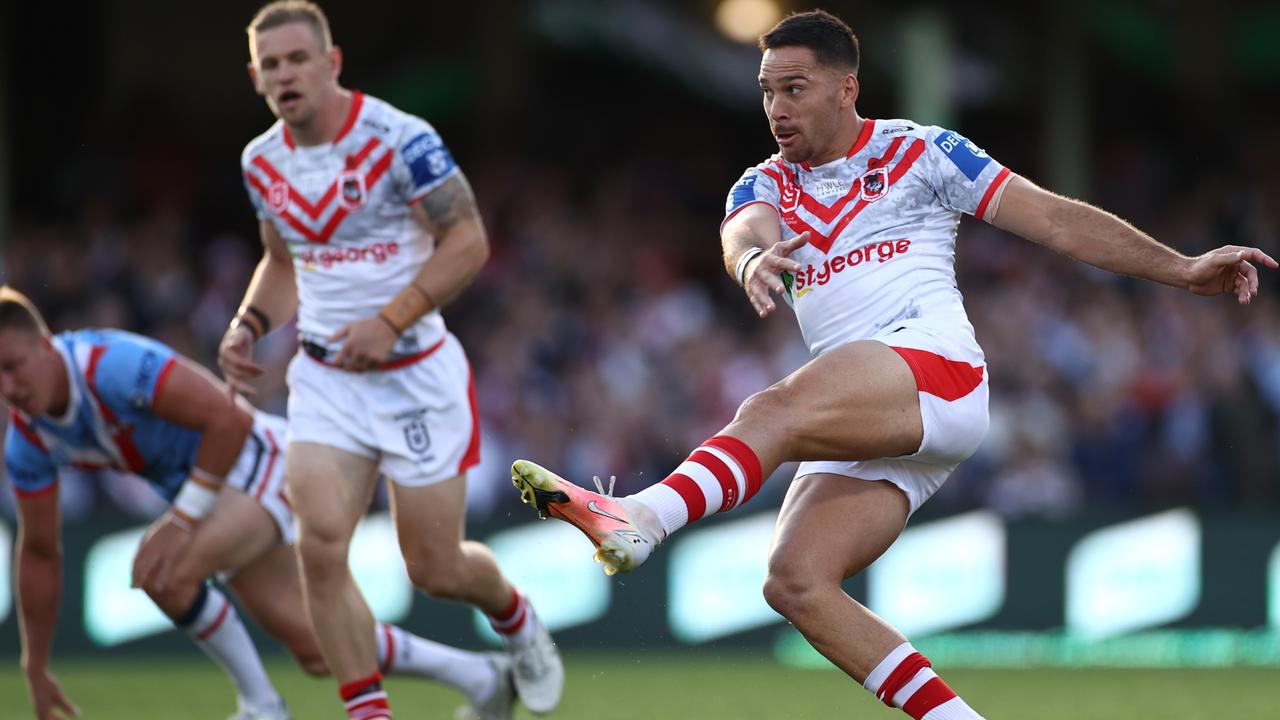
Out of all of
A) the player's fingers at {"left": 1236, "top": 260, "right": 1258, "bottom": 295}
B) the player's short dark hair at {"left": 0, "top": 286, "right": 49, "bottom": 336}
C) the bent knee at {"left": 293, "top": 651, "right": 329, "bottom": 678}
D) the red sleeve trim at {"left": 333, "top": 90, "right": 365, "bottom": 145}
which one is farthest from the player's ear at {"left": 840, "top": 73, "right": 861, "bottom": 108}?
the bent knee at {"left": 293, "top": 651, "right": 329, "bottom": 678}

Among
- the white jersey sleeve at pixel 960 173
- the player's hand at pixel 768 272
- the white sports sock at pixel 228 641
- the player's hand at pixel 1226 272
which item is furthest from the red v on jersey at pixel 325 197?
the player's hand at pixel 1226 272

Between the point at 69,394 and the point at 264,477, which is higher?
the point at 69,394

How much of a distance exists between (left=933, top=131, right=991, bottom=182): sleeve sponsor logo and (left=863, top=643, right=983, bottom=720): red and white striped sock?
1506mm

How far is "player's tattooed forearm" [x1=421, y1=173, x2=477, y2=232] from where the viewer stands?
683 cm

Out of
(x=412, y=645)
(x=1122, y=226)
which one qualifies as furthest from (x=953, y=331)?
(x=412, y=645)

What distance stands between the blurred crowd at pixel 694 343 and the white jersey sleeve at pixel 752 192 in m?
6.05

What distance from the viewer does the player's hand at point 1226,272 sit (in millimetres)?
5598

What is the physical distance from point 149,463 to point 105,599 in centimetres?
463

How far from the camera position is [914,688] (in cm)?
586

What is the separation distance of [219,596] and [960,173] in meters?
3.62

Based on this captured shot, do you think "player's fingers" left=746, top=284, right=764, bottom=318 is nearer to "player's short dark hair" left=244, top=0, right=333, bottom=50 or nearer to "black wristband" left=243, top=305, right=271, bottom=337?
"player's short dark hair" left=244, top=0, right=333, bottom=50

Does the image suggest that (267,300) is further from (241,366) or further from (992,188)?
(992,188)

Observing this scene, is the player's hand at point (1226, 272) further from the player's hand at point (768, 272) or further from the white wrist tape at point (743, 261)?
the white wrist tape at point (743, 261)

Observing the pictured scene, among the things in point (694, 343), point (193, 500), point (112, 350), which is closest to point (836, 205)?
point (193, 500)
